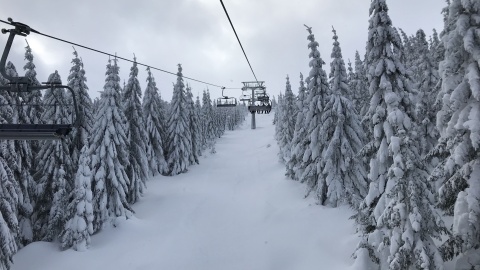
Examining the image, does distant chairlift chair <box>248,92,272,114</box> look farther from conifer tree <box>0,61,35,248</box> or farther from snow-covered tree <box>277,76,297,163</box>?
conifer tree <box>0,61,35,248</box>

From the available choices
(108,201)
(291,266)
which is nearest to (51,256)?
(108,201)

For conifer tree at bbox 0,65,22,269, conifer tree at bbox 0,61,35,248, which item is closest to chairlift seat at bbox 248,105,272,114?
conifer tree at bbox 0,61,35,248

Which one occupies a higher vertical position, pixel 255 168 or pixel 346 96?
pixel 346 96

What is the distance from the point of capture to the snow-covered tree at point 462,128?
33.3ft

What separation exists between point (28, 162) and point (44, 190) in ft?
8.30

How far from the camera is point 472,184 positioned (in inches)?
405

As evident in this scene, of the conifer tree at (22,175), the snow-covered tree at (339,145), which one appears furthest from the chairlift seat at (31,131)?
the snow-covered tree at (339,145)

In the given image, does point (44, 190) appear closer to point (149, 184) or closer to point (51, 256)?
point (51, 256)

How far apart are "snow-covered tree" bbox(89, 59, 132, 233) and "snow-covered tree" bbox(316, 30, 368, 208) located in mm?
16151

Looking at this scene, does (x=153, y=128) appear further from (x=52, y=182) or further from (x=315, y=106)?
(x=315, y=106)

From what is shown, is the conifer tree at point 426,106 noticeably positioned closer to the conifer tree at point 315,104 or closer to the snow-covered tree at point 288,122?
the conifer tree at point 315,104

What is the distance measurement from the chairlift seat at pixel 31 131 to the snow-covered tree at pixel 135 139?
74.9 ft

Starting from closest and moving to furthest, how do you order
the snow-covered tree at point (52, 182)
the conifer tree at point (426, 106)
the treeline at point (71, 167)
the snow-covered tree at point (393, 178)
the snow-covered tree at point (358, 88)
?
the snow-covered tree at point (393, 178) → the treeline at point (71, 167) → the snow-covered tree at point (52, 182) → the conifer tree at point (426, 106) → the snow-covered tree at point (358, 88)

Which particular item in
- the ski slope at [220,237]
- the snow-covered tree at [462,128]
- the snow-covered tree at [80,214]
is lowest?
the ski slope at [220,237]
